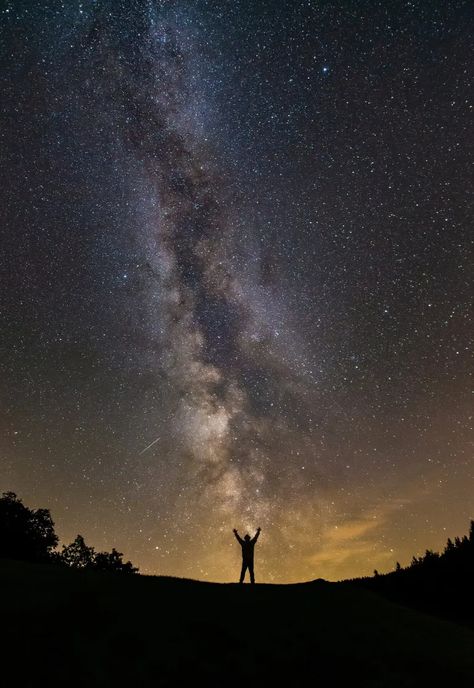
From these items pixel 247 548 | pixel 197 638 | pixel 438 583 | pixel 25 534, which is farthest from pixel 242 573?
pixel 25 534

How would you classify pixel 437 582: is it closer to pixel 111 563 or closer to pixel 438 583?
pixel 438 583

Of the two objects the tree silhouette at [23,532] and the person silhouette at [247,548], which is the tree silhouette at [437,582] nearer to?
the person silhouette at [247,548]

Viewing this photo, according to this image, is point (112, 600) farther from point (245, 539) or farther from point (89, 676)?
point (245, 539)

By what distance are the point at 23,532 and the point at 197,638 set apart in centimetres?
3038

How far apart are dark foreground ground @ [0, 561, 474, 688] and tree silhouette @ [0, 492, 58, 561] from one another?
25013 millimetres

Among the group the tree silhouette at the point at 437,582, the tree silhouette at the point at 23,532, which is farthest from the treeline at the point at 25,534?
the tree silhouette at the point at 437,582

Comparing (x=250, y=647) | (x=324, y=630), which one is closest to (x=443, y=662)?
(x=324, y=630)

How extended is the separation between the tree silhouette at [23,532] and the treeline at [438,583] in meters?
22.4

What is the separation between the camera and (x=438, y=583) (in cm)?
2436

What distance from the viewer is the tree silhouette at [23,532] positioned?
33031 millimetres

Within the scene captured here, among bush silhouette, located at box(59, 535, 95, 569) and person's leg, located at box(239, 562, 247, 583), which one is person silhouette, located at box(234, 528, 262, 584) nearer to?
person's leg, located at box(239, 562, 247, 583)

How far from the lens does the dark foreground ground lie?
7781mm

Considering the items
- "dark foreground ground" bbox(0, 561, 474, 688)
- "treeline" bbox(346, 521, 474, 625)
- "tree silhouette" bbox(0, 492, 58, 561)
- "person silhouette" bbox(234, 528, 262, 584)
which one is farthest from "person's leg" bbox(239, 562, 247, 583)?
"tree silhouette" bbox(0, 492, 58, 561)

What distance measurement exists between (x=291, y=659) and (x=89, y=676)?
353cm
